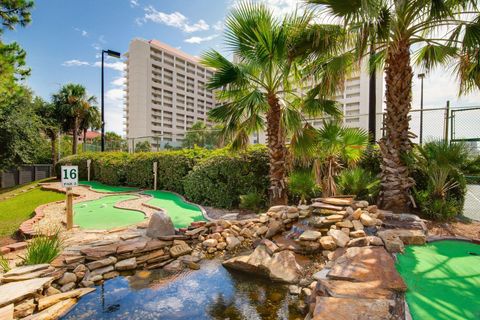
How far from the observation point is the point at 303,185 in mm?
7008

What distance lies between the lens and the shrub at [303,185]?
7.00 metres

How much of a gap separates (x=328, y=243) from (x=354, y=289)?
187 centimetres

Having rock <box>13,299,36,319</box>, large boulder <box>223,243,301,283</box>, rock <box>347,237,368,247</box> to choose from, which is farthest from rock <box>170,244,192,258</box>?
rock <box>347,237,368,247</box>

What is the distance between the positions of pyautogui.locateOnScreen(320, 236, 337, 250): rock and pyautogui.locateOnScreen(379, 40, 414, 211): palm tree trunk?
96.3 inches

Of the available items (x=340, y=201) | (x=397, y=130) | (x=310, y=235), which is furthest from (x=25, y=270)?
(x=397, y=130)

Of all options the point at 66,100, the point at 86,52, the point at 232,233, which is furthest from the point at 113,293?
the point at 66,100

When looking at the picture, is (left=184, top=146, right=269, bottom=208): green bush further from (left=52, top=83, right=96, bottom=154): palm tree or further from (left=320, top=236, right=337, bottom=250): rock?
(left=52, top=83, right=96, bottom=154): palm tree

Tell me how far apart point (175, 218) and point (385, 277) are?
5.37 meters

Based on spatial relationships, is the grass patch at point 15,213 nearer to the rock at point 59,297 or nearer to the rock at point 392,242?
the rock at point 59,297

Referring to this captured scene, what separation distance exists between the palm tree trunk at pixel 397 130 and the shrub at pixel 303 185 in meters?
1.69

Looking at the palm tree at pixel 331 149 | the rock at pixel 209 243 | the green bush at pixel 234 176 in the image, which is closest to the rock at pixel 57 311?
the rock at pixel 209 243

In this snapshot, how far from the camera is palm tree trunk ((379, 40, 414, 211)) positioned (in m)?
6.09

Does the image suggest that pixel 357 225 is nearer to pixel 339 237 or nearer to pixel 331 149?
pixel 339 237

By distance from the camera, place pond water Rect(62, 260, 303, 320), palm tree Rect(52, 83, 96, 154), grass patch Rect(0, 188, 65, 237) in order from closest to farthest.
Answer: pond water Rect(62, 260, 303, 320), grass patch Rect(0, 188, 65, 237), palm tree Rect(52, 83, 96, 154)
